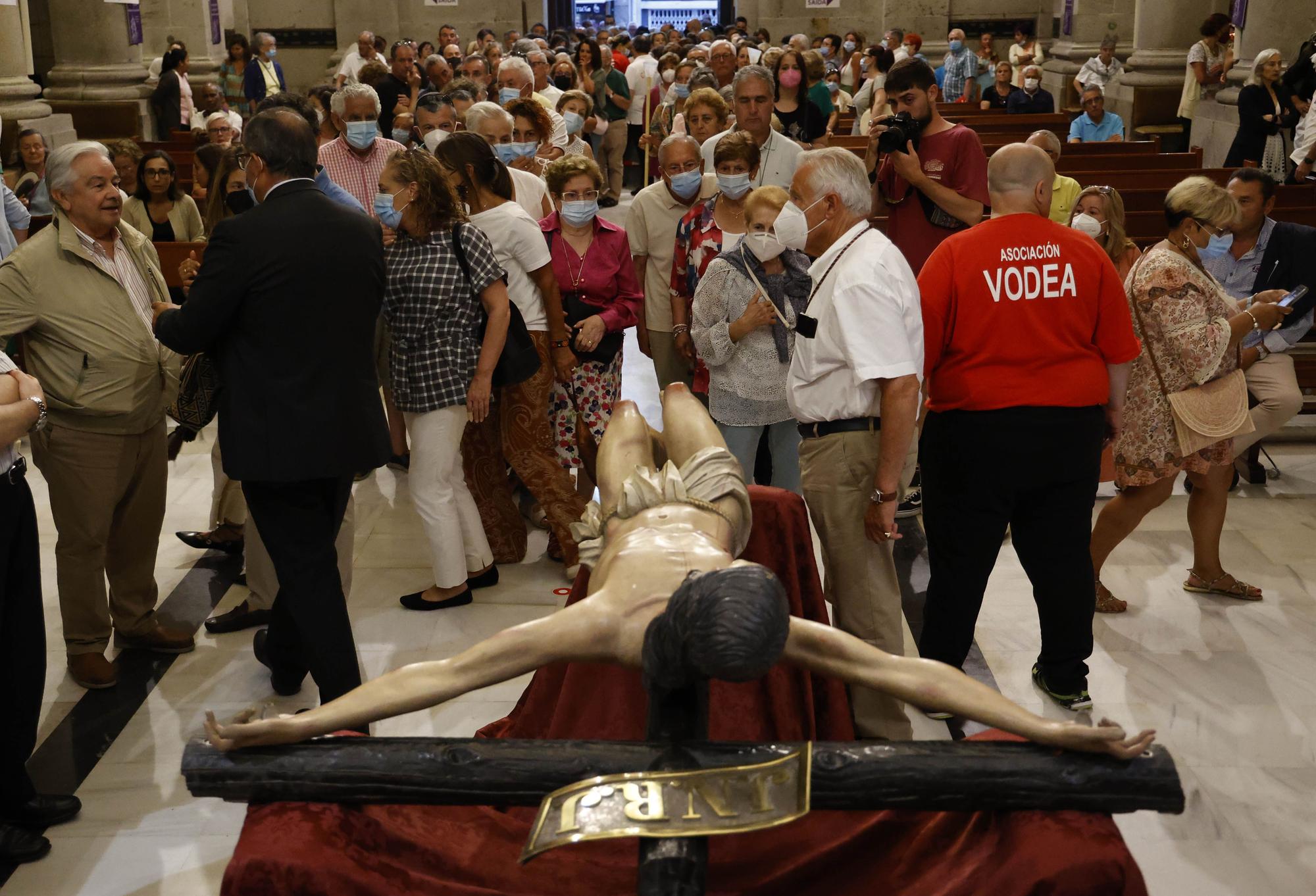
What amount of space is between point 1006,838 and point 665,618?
0.77m

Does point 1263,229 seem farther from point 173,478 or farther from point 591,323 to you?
point 173,478

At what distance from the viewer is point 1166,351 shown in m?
4.51

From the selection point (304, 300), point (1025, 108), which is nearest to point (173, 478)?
point (304, 300)

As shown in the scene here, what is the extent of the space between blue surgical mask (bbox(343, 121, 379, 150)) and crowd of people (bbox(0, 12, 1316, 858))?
0.04ft

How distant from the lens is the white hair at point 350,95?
6199 millimetres

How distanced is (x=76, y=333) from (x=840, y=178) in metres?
2.31

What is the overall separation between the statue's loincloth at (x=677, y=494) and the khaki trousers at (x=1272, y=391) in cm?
300

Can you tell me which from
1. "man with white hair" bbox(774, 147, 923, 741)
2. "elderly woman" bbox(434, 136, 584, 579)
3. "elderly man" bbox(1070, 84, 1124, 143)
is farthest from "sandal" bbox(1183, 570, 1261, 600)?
"elderly man" bbox(1070, 84, 1124, 143)

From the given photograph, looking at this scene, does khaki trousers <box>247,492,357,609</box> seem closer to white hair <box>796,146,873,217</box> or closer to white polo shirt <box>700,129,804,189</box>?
white hair <box>796,146,873,217</box>

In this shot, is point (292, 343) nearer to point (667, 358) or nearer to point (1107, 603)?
point (667, 358)

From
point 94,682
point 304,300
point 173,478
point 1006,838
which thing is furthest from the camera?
point 173,478

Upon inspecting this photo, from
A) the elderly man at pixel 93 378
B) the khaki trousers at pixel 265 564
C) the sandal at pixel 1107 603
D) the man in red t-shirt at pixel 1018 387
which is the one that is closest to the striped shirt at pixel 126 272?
the elderly man at pixel 93 378

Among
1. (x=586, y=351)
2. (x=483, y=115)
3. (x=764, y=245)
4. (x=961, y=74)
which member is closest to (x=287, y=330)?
(x=764, y=245)

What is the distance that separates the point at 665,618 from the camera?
1.94 meters
